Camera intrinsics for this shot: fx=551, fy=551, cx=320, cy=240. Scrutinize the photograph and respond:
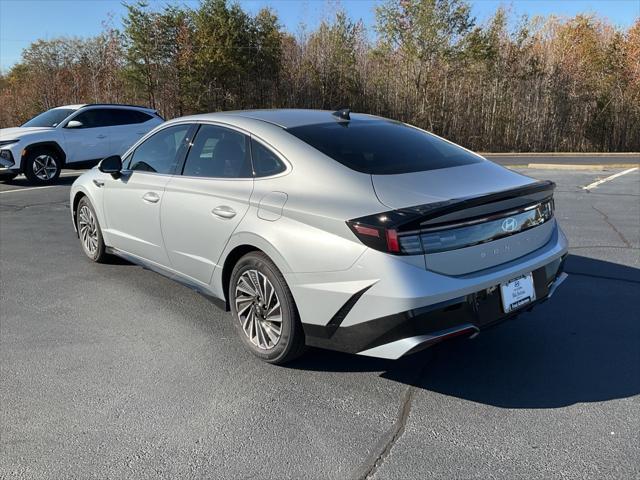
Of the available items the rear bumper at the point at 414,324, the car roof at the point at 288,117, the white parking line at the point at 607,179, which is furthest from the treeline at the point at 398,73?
the rear bumper at the point at 414,324

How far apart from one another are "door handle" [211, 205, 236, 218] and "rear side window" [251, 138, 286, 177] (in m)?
0.29

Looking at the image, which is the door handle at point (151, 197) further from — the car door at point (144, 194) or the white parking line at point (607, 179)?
the white parking line at point (607, 179)

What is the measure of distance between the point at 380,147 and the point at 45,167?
34.1 ft

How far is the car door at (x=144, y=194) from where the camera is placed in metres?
4.42

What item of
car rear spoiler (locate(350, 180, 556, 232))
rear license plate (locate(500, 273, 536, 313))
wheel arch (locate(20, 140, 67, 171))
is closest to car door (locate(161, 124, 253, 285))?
car rear spoiler (locate(350, 180, 556, 232))

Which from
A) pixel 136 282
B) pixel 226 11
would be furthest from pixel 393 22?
pixel 136 282

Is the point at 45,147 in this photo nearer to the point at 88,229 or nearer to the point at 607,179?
the point at 88,229

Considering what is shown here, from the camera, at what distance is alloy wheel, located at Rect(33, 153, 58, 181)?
11.8 meters

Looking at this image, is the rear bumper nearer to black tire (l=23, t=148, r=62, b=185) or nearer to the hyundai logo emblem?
the hyundai logo emblem

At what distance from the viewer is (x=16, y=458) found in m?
2.65

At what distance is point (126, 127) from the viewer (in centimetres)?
1308

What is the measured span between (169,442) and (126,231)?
264 cm

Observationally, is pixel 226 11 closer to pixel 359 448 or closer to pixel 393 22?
pixel 393 22

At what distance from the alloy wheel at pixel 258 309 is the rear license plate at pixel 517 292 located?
131cm
